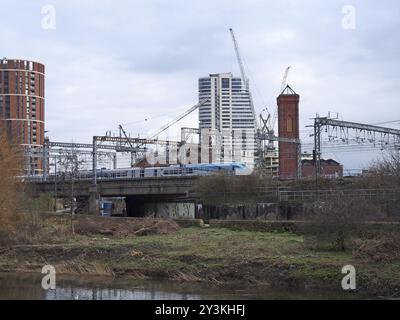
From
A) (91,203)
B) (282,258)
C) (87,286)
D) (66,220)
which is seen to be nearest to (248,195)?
(66,220)

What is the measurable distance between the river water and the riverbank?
123cm

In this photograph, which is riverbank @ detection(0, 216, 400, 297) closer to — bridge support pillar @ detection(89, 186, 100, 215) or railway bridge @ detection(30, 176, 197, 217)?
railway bridge @ detection(30, 176, 197, 217)

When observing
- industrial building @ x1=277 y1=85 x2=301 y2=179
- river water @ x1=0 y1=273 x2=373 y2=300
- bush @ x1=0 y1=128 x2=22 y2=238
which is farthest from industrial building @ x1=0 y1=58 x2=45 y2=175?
river water @ x1=0 y1=273 x2=373 y2=300

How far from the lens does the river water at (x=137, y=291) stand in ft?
91.4

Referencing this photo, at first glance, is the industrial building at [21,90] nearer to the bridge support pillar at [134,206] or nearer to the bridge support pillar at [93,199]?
the bridge support pillar at [134,206]

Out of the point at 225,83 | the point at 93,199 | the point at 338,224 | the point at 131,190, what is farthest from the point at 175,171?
the point at 225,83

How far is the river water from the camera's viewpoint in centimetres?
2784

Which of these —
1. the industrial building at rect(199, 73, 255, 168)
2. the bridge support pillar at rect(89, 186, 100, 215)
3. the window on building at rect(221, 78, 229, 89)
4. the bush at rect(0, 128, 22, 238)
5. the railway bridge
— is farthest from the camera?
the window on building at rect(221, 78, 229, 89)

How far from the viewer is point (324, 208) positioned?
38500 mm

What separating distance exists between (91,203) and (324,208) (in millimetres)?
54120

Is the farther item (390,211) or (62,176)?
(62,176)

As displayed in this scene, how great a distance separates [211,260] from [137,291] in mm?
6986

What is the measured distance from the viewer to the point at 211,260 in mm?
35719

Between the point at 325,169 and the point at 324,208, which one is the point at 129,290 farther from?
the point at 325,169
